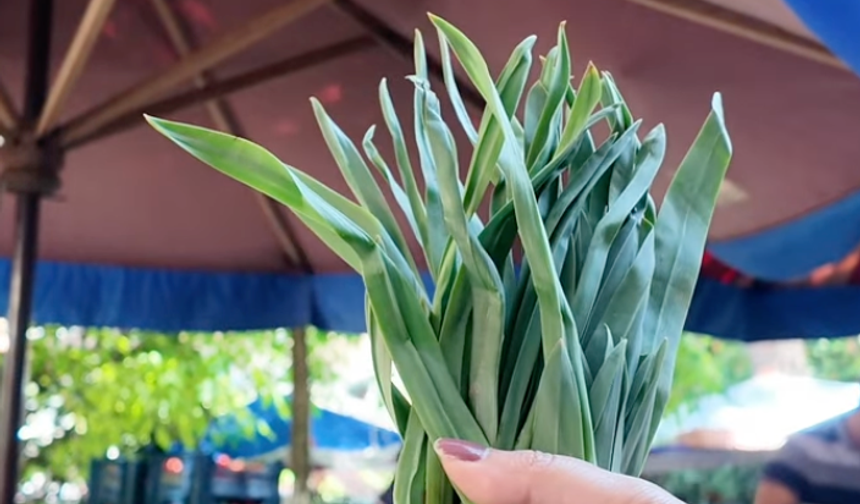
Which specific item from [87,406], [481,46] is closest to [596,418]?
[481,46]

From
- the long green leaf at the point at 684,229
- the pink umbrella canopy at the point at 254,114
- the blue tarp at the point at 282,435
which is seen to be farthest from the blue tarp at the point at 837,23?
the blue tarp at the point at 282,435

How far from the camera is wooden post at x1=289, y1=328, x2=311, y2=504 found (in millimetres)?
2982

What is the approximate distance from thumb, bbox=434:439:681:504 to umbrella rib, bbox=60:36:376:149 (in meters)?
1.70

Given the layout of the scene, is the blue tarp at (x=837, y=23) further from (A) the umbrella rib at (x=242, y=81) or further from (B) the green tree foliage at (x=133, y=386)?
(B) the green tree foliage at (x=133, y=386)

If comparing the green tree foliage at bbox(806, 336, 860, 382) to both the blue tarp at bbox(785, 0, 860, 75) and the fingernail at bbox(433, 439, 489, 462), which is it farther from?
the fingernail at bbox(433, 439, 489, 462)

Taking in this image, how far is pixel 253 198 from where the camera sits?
256cm

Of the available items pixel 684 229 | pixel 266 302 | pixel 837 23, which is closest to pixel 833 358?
pixel 266 302

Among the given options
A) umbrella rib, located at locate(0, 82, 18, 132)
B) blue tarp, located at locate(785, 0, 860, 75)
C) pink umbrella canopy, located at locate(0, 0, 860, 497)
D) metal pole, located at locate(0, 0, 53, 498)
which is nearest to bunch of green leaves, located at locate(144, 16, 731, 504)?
blue tarp, located at locate(785, 0, 860, 75)

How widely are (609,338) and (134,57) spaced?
78.2 inches

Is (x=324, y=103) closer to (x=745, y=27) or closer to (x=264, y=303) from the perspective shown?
(x=264, y=303)

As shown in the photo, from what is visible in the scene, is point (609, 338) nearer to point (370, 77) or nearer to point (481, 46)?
point (481, 46)

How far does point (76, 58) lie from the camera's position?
69.2 inches

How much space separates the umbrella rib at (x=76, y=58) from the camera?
5.50ft

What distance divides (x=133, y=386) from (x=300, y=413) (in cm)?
117
